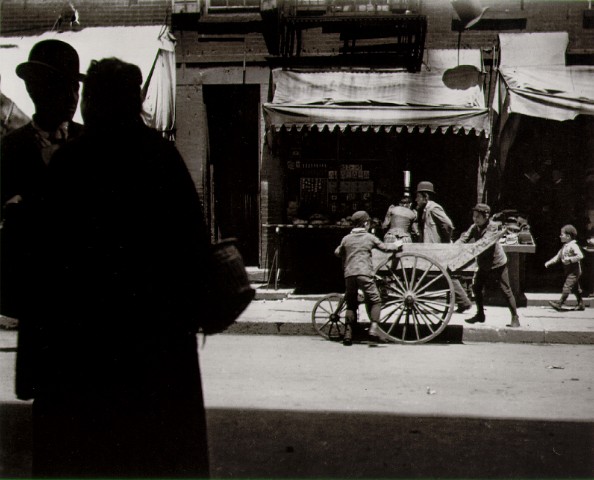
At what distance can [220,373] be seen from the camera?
22.5 feet

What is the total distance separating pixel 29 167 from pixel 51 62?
507 millimetres

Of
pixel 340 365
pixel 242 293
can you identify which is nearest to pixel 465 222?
pixel 340 365

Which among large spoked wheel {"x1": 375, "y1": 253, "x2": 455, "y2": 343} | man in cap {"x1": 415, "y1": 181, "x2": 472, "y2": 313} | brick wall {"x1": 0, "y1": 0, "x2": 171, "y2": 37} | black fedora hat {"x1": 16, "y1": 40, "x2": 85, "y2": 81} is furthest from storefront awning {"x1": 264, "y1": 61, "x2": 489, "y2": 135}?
black fedora hat {"x1": 16, "y1": 40, "x2": 85, "y2": 81}

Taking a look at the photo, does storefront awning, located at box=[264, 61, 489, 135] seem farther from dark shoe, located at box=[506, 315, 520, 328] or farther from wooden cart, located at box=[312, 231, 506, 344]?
dark shoe, located at box=[506, 315, 520, 328]

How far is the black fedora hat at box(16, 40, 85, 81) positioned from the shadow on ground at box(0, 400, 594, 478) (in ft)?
7.32

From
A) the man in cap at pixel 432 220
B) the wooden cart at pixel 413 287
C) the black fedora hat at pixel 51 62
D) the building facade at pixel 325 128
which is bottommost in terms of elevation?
the wooden cart at pixel 413 287

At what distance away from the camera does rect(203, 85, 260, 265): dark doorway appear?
13633 mm

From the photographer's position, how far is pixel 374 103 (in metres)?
12.2

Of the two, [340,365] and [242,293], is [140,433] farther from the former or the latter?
[340,365]

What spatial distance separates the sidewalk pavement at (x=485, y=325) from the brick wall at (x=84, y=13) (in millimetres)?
5949

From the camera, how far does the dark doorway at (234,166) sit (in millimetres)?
13633

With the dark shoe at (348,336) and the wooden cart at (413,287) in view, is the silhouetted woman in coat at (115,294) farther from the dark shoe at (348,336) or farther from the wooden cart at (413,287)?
the wooden cart at (413,287)

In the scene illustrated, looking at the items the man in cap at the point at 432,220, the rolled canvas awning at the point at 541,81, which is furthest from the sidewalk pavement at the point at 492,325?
the rolled canvas awning at the point at 541,81

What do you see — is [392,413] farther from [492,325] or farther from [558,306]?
[558,306]
